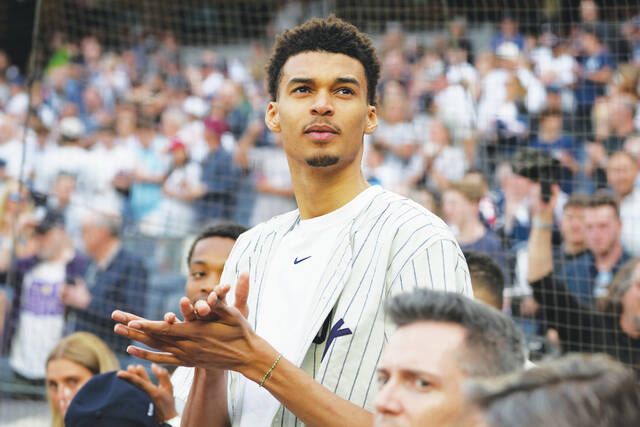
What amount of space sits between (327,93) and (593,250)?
3431 millimetres

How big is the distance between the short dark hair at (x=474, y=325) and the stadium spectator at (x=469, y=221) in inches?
148

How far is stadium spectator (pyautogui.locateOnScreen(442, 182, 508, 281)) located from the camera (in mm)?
6055

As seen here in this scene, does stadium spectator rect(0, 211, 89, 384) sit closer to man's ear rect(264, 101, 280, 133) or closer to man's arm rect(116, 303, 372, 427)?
man's ear rect(264, 101, 280, 133)

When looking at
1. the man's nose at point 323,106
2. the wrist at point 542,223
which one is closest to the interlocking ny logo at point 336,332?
the man's nose at point 323,106

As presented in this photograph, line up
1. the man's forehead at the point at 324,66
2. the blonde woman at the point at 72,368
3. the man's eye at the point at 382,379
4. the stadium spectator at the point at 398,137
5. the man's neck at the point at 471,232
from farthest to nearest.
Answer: the stadium spectator at the point at 398,137 → the man's neck at the point at 471,232 → the blonde woman at the point at 72,368 → the man's forehead at the point at 324,66 → the man's eye at the point at 382,379

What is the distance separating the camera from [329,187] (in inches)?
111

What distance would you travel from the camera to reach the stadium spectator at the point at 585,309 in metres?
4.93

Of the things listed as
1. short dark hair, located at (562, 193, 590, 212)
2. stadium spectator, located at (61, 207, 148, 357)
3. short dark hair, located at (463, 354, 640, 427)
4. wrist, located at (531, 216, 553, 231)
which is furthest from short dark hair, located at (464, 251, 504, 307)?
stadium spectator, located at (61, 207, 148, 357)

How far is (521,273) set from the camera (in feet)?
19.1

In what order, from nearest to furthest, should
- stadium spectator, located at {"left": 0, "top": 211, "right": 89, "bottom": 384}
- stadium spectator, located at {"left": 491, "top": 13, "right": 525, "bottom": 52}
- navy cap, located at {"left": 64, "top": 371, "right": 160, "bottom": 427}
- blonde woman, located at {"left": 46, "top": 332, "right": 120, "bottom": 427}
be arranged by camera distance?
navy cap, located at {"left": 64, "top": 371, "right": 160, "bottom": 427}, blonde woman, located at {"left": 46, "top": 332, "right": 120, "bottom": 427}, stadium spectator, located at {"left": 0, "top": 211, "right": 89, "bottom": 384}, stadium spectator, located at {"left": 491, "top": 13, "right": 525, "bottom": 52}

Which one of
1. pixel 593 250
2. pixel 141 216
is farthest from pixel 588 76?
pixel 141 216

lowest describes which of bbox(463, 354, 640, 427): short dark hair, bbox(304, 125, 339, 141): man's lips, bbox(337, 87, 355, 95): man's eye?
bbox(463, 354, 640, 427): short dark hair

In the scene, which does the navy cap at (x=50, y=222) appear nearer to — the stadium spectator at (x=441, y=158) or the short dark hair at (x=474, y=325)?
the stadium spectator at (x=441, y=158)

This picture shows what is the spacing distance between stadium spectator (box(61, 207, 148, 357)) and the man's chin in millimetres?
4490
